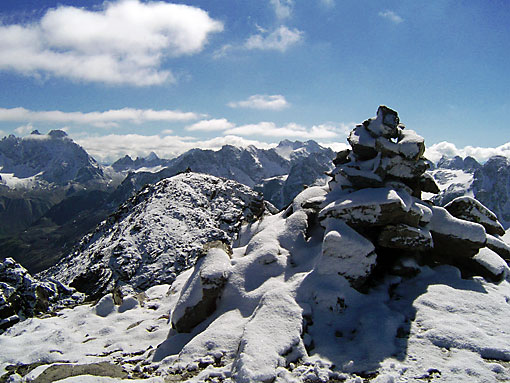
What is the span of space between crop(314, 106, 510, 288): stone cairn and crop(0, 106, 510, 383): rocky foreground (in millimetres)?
82

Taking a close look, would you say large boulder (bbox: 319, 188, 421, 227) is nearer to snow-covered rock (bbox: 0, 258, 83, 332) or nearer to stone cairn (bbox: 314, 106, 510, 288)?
stone cairn (bbox: 314, 106, 510, 288)

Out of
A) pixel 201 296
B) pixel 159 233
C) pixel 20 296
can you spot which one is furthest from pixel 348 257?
pixel 159 233

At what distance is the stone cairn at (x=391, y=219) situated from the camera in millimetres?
17766

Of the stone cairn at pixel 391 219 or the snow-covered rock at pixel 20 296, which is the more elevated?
the stone cairn at pixel 391 219

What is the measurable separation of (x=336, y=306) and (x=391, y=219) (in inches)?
262

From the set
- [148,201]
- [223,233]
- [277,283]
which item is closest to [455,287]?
[277,283]

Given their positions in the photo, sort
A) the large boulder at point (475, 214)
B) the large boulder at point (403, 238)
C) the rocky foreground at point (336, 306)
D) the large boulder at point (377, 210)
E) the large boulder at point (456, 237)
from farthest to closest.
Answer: the large boulder at point (475, 214)
the large boulder at point (456, 237)
the large boulder at point (377, 210)
the large boulder at point (403, 238)
the rocky foreground at point (336, 306)

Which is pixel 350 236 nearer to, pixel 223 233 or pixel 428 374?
pixel 428 374

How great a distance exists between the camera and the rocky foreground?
41.1 feet

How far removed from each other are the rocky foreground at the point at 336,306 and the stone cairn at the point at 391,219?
0.08m

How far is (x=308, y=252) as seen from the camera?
20266mm

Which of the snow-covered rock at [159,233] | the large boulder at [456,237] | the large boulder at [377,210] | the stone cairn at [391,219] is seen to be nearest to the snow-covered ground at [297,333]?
the stone cairn at [391,219]

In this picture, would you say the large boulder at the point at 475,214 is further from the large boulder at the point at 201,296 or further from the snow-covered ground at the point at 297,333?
the large boulder at the point at 201,296

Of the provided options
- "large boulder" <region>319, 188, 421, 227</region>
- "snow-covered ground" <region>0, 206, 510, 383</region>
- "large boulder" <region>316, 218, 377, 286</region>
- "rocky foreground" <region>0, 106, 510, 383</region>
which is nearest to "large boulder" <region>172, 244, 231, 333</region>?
"rocky foreground" <region>0, 106, 510, 383</region>
